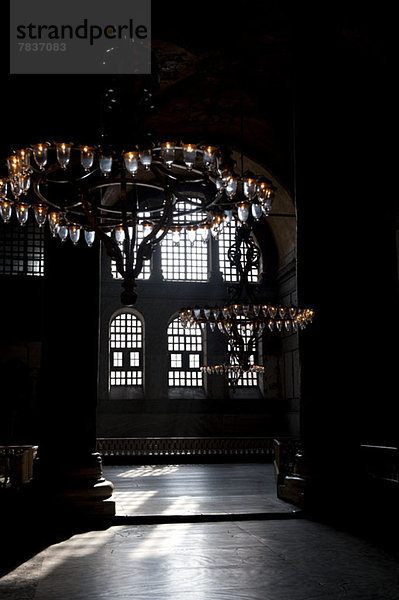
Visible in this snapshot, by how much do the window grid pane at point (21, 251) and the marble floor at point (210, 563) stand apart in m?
11.8

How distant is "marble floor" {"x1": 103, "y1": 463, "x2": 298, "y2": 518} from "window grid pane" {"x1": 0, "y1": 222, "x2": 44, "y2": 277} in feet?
21.0

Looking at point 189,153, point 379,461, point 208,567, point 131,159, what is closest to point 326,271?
point 379,461

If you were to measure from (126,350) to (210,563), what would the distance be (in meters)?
14.7

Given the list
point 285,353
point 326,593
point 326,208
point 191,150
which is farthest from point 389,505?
point 285,353

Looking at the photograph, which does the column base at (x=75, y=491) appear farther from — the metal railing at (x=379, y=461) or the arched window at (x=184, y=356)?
the arched window at (x=184, y=356)

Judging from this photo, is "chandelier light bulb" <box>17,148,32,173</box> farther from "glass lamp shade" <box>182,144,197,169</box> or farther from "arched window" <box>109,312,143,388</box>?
"arched window" <box>109,312,143,388</box>

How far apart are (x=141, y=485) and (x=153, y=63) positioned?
7663mm

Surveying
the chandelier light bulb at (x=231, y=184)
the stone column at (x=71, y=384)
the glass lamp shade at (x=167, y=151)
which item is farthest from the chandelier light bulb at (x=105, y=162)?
the stone column at (x=71, y=384)

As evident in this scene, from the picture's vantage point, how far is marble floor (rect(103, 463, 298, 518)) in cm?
795

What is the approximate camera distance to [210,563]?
521 centimetres

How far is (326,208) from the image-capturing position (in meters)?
8.41

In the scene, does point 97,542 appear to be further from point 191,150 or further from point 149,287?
point 149,287

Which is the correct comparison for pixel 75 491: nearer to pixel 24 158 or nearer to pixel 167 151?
pixel 24 158

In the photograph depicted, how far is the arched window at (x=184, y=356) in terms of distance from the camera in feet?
65.6
